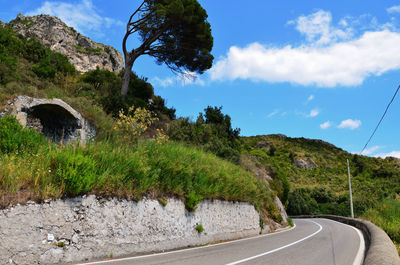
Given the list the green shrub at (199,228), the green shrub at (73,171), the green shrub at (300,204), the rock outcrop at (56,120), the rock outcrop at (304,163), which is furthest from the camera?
the rock outcrop at (304,163)

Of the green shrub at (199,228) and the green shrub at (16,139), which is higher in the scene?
the green shrub at (16,139)

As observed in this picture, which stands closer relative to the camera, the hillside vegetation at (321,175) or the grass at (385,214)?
the grass at (385,214)

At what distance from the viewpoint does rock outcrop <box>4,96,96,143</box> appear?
528 inches

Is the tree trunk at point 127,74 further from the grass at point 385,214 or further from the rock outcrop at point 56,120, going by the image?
the grass at point 385,214

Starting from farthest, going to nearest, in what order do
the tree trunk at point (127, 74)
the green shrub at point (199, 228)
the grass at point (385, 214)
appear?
the tree trunk at point (127, 74) → the grass at point (385, 214) → the green shrub at point (199, 228)

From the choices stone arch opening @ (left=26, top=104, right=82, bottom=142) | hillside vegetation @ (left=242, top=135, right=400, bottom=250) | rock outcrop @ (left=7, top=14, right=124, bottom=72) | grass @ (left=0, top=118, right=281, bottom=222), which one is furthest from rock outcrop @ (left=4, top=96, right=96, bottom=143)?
rock outcrop @ (left=7, top=14, right=124, bottom=72)

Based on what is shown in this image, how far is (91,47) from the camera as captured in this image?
197 feet

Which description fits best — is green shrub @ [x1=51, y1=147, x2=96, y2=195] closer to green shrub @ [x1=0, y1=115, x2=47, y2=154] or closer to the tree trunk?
green shrub @ [x1=0, y1=115, x2=47, y2=154]

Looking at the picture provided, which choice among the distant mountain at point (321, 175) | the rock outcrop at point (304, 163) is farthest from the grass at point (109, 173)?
the rock outcrop at point (304, 163)

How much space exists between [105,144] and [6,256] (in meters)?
3.81

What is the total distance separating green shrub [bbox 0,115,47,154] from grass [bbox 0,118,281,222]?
52 mm

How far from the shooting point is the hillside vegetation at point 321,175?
35.6 meters

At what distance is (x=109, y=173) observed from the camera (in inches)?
282

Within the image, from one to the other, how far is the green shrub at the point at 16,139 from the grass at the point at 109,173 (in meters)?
0.05
